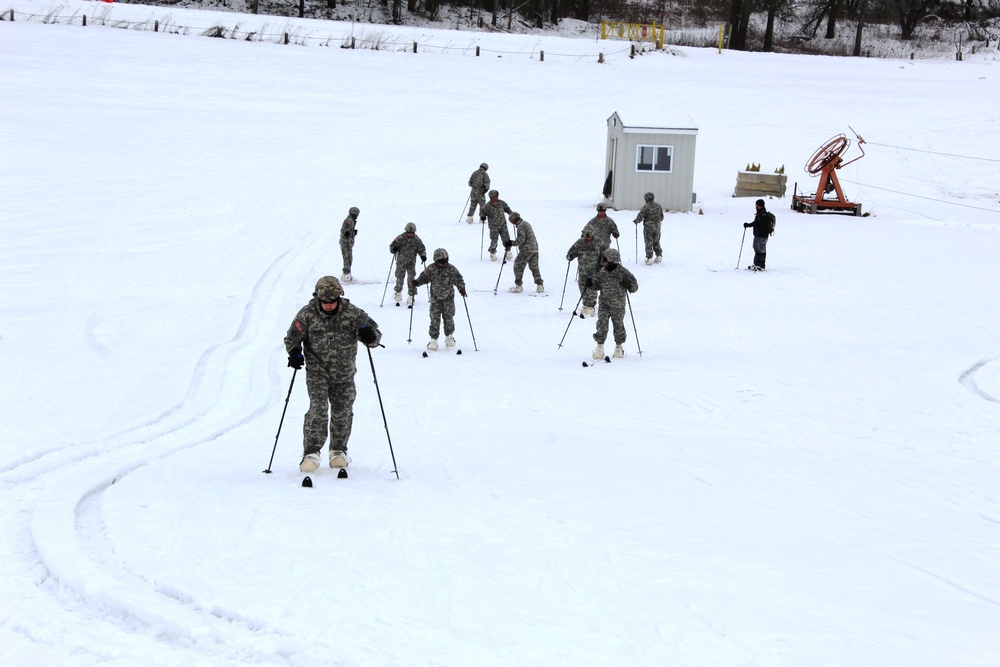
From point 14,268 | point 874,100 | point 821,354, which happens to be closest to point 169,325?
point 14,268

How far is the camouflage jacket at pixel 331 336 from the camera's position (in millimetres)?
8328

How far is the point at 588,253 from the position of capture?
1686 centimetres

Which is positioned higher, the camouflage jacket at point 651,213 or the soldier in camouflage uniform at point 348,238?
the camouflage jacket at point 651,213

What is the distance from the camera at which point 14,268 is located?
1784cm

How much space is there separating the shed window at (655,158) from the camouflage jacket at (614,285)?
1405 centimetres

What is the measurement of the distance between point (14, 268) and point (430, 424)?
1094 centimetres

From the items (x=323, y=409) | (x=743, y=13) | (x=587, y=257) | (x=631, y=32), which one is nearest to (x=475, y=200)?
(x=587, y=257)

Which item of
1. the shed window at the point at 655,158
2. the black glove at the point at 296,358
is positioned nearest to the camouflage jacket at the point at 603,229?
the black glove at the point at 296,358

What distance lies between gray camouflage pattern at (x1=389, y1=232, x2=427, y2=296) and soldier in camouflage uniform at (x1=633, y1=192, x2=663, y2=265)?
5.30 metres

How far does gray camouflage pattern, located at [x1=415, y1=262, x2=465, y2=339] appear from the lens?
14.0 metres

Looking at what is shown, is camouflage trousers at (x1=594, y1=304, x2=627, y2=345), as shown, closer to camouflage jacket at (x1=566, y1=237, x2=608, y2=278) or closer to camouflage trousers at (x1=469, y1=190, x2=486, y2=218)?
camouflage jacket at (x1=566, y1=237, x2=608, y2=278)

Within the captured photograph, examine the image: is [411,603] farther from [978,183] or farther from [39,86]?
[39,86]

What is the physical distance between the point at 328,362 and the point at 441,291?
19.0 ft

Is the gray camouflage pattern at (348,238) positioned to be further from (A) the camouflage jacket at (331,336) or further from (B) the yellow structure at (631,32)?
(B) the yellow structure at (631,32)
